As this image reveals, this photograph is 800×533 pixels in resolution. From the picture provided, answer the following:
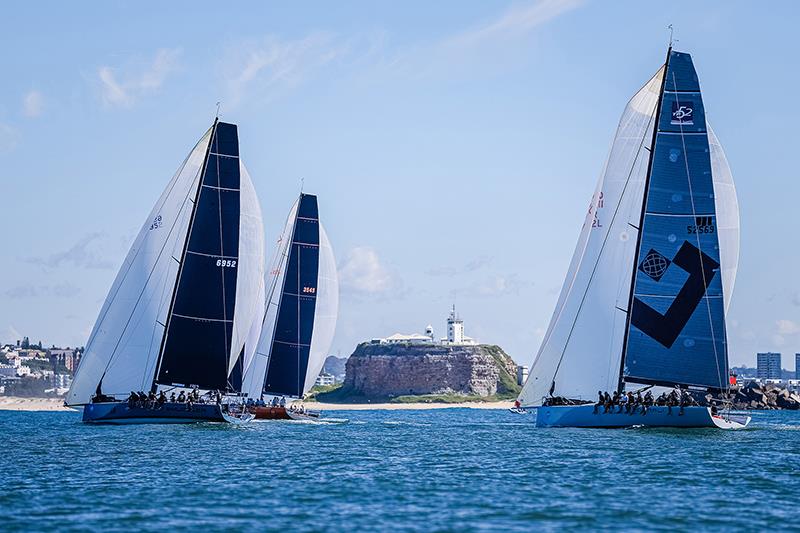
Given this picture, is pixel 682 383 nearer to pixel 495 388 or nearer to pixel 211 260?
pixel 211 260

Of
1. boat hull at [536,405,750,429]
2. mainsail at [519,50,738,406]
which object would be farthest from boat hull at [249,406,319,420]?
boat hull at [536,405,750,429]

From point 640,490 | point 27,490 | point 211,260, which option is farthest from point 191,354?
point 640,490

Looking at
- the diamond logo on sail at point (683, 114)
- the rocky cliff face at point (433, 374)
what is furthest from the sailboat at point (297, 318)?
the rocky cliff face at point (433, 374)

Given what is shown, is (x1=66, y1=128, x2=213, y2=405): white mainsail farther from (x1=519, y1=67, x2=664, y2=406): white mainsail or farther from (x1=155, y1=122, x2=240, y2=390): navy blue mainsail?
(x1=519, y1=67, x2=664, y2=406): white mainsail

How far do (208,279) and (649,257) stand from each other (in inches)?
787

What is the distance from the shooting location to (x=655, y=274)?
53.9m

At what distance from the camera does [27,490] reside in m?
31.7

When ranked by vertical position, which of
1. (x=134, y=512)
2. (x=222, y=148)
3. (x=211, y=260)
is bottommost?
(x=134, y=512)

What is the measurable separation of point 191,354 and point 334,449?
13899mm

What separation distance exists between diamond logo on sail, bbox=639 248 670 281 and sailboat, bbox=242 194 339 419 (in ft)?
73.9

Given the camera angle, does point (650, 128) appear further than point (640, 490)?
Yes

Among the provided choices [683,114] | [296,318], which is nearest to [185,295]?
[296,318]

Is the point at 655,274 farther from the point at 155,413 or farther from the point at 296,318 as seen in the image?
the point at 296,318

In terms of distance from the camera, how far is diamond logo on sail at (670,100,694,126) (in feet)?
176
